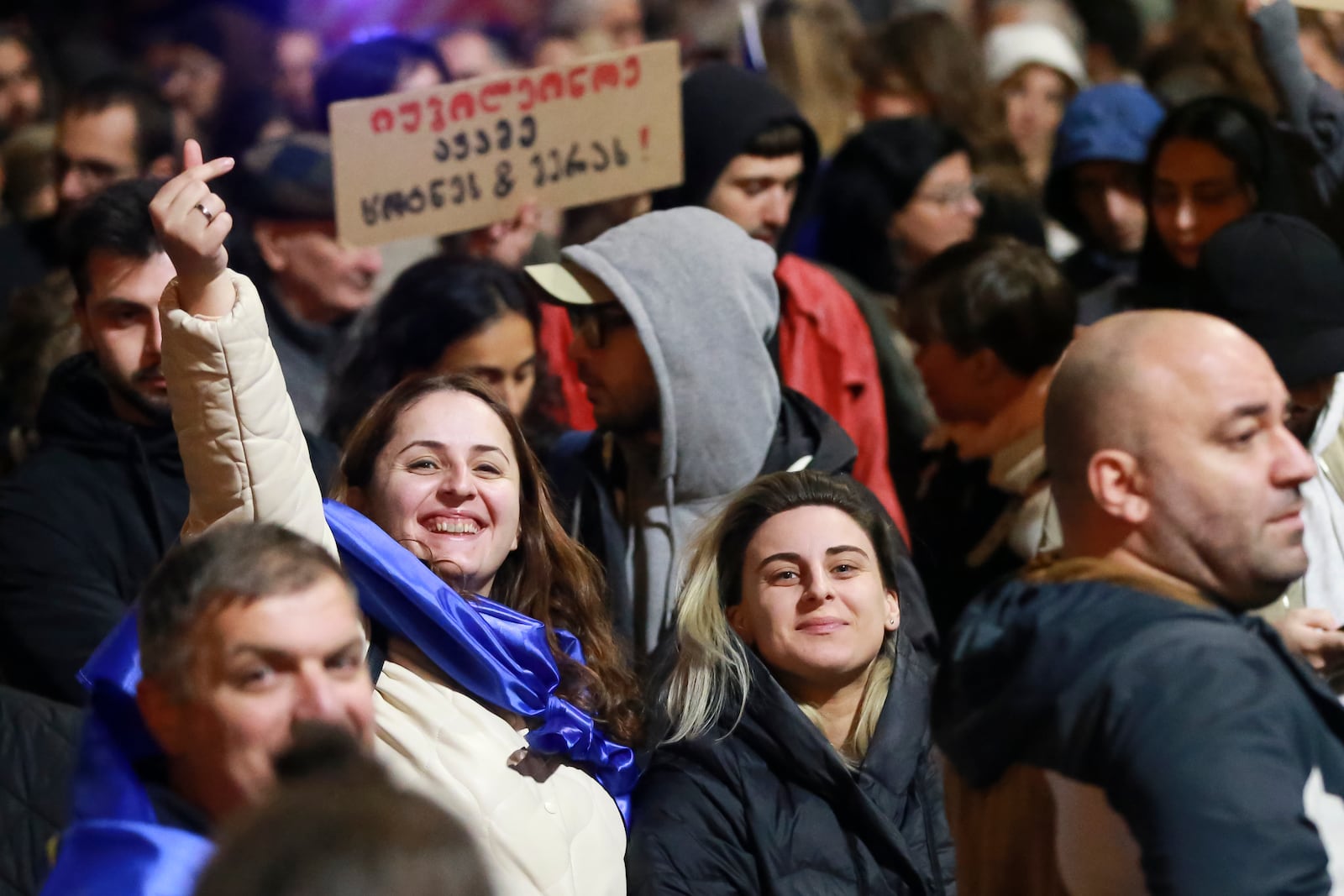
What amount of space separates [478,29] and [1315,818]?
7.16 meters

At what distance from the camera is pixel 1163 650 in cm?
229

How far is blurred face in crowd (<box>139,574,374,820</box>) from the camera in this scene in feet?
7.53

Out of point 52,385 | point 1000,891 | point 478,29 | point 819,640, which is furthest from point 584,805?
point 478,29

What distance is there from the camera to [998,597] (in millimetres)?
2568

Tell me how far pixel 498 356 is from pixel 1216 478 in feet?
8.21

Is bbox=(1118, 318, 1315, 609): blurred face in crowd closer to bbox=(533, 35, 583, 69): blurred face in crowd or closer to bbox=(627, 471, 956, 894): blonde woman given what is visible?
bbox=(627, 471, 956, 894): blonde woman

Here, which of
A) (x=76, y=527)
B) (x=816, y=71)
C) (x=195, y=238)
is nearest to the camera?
(x=195, y=238)

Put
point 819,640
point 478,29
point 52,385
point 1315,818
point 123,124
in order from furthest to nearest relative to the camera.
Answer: point 478,29
point 123,124
point 52,385
point 819,640
point 1315,818

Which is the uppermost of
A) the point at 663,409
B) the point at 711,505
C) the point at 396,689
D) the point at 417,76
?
the point at 417,76

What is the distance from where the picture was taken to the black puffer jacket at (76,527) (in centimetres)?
379

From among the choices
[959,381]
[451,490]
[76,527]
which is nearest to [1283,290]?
[959,381]

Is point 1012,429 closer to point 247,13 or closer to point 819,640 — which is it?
point 819,640

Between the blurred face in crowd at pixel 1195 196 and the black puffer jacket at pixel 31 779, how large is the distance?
330cm

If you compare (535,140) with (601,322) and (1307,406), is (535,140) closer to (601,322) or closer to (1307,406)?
(601,322)
